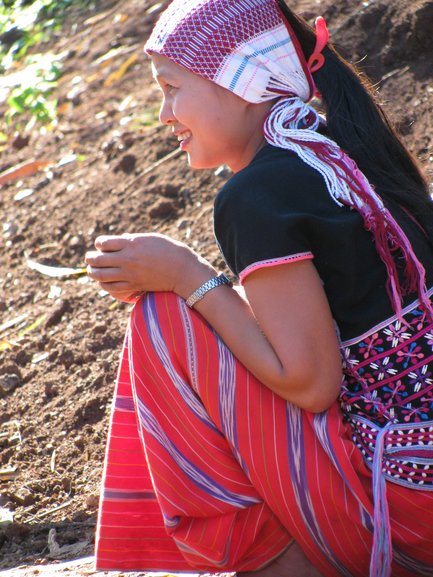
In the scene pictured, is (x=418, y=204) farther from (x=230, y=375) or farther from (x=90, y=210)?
(x=90, y=210)

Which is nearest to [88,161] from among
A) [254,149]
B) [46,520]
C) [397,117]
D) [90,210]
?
[90,210]

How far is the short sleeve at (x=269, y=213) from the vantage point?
2086mm

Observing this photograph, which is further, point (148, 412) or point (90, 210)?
point (90, 210)

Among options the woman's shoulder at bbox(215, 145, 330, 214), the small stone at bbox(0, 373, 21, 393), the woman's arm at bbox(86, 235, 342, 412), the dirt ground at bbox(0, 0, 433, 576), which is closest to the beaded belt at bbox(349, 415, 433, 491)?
the woman's arm at bbox(86, 235, 342, 412)

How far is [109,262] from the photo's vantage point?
237 cm

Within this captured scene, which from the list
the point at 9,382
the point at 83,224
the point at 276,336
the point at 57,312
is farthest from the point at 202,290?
the point at 83,224

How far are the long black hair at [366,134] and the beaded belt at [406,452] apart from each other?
486mm

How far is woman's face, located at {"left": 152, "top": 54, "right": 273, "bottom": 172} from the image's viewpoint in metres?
2.38

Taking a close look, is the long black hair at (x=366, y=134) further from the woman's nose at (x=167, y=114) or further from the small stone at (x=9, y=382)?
the small stone at (x=9, y=382)

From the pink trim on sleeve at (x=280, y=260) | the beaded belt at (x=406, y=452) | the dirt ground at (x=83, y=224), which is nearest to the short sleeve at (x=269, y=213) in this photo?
the pink trim on sleeve at (x=280, y=260)

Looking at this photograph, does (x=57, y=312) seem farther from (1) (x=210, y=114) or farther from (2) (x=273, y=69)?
(2) (x=273, y=69)

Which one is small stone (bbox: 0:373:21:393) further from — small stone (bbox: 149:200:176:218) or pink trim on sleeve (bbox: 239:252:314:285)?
pink trim on sleeve (bbox: 239:252:314:285)

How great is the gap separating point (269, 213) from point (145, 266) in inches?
15.9

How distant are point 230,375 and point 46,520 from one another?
3.98 feet
